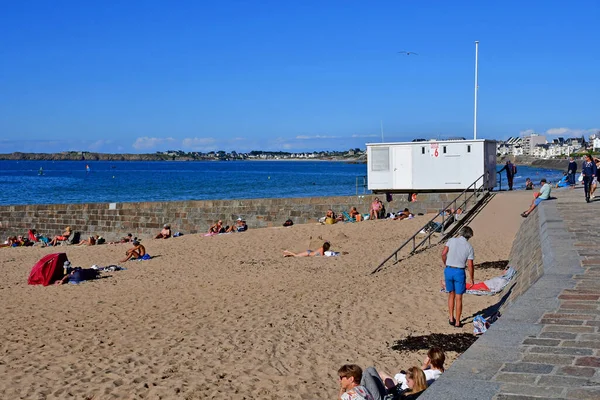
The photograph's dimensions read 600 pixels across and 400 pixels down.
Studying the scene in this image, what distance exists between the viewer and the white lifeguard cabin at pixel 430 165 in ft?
77.0

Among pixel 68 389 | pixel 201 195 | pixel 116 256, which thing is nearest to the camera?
pixel 68 389

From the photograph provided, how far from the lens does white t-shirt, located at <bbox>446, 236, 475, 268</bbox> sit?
27.4ft

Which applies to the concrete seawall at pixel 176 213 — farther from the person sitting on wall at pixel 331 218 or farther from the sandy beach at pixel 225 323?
the sandy beach at pixel 225 323

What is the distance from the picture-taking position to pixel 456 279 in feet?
28.0

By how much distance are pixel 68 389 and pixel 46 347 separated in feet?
6.98

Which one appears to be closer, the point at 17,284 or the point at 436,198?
the point at 17,284

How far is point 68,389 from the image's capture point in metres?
6.99

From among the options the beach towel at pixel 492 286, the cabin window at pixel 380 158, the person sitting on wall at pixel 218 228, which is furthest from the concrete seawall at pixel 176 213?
the beach towel at pixel 492 286

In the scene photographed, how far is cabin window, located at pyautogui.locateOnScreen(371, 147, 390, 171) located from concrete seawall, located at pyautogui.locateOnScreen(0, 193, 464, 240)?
108cm

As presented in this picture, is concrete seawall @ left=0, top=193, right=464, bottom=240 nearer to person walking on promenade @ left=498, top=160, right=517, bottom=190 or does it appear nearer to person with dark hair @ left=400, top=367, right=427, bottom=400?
person walking on promenade @ left=498, top=160, right=517, bottom=190

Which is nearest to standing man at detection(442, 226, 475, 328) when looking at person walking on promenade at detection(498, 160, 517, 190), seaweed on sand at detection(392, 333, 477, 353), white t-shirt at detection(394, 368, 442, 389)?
seaweed on sand at detection(392, 333, 477, 353)

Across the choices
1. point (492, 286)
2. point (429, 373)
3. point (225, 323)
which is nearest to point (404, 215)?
point (492, 286)

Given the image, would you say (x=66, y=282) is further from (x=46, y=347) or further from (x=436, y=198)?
(x=436, y=198)

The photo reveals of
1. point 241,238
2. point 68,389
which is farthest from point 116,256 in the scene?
point 68,389
